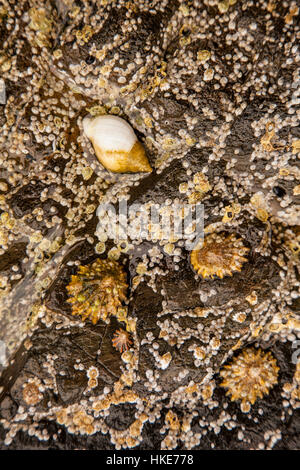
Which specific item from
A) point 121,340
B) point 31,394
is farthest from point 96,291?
point 31,394

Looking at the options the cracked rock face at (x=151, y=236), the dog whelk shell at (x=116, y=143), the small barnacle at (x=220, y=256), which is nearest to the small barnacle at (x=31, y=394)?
the cracked rock face at (x=151, y=236)

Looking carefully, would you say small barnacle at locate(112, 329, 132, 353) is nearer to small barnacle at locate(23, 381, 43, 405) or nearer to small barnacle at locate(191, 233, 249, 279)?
small barnacle at locate(23, 381, 43, 405)

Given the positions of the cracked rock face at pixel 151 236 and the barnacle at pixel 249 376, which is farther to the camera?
the barnacle at pixel 249 376

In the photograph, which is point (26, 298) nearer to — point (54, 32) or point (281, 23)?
point (54, 32)

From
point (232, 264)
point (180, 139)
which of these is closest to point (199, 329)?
point (232, 264)

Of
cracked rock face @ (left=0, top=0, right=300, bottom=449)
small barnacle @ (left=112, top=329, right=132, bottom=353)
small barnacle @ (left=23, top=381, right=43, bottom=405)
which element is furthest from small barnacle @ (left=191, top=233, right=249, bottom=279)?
small barnacle @ (left=23, top=381, right=43, bottom=405)

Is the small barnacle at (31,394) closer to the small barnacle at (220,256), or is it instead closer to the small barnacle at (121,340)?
the small barnacle at (121,340)
